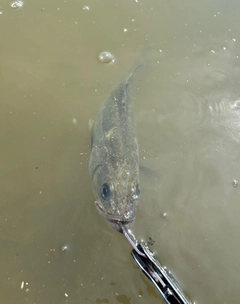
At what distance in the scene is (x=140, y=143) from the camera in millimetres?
3504

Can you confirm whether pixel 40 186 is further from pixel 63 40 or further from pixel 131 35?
pixel 131 35

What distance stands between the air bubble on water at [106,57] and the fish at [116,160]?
0.50m

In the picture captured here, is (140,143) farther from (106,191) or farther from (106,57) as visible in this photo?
(106,57)

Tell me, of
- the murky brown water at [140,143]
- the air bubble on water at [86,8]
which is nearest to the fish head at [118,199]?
the murky brown water at [140,143]

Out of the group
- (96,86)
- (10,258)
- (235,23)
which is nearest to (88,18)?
(96,86)

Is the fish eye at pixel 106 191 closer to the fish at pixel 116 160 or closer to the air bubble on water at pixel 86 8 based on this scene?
the fish at pixel 116 160

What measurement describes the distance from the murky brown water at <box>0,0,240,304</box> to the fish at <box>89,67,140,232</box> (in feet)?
0.90

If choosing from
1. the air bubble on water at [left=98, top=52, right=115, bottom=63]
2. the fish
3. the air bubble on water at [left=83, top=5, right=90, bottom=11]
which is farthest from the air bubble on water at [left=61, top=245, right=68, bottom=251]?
the air bubble on water at [left=83, top=5, right=90, bottom=11]

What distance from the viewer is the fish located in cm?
259

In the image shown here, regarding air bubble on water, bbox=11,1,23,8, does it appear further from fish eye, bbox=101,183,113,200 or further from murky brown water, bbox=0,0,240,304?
fish eye, bbox=101,183,113,200

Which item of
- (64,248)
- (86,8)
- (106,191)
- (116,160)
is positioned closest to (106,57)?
(86,8)

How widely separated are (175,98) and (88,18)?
1659mm

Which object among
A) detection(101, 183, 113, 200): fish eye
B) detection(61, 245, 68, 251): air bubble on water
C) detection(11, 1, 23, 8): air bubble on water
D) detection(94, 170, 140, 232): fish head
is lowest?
detection(61, 245, 68, 251): air bubble on water

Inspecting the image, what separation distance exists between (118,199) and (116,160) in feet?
1.42
